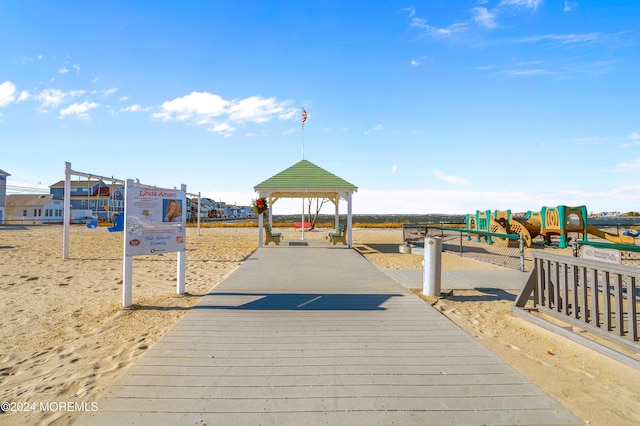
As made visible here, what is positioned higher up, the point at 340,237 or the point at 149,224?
the point at 149,224

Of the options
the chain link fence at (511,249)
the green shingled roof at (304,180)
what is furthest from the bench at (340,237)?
the chain link fence at (511,249)

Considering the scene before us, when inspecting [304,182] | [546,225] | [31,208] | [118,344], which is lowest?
[118,344]

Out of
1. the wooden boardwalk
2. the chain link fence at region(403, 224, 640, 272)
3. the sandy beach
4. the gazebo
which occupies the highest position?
the gazebo

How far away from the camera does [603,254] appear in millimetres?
4992

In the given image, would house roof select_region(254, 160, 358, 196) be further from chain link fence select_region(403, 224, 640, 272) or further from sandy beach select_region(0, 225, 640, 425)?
sandy beach select_region(0, 225, 640, 425)

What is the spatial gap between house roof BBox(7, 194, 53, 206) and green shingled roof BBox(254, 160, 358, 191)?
53.4 m

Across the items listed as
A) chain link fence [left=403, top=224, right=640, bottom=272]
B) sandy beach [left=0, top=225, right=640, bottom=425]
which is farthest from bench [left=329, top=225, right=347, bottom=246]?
sandy beach [left=0, top=225, right=640, bottom=425]

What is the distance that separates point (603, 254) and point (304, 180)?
483 inches

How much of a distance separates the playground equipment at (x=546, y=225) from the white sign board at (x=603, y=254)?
1292cm

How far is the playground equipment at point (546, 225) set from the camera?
57.4ft

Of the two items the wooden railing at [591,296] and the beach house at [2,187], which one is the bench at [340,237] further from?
the beach house at [2,187]

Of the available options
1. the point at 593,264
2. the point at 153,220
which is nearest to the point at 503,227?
the point at 593,264

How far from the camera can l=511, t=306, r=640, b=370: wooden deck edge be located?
138 inches

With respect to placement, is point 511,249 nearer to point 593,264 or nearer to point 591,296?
point 591,296
